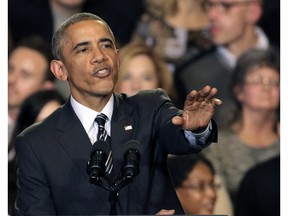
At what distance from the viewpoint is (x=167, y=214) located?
9.49ft

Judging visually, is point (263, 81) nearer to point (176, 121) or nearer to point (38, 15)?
point (38, 15)

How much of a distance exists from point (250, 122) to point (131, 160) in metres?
3.68

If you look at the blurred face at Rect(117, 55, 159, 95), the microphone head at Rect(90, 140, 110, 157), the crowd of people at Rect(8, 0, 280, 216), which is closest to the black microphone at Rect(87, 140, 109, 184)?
the microphone head at Rect(90, 140, 110, 157)

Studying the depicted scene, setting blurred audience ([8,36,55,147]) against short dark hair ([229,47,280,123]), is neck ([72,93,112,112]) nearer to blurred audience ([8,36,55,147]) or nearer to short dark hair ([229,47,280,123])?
blurred audience ([8,36,55,147])

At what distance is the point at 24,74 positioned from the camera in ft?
20.9

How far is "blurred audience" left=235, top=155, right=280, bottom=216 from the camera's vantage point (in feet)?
21.1

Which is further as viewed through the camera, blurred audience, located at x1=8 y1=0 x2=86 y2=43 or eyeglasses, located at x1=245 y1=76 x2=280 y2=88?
eyeglasses, located at x1=245 y1=76 x2=280 y2=88

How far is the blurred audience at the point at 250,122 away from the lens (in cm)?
642

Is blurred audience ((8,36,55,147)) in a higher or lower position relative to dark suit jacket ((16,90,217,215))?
higher

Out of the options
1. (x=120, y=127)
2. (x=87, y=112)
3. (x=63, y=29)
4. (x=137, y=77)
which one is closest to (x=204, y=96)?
(x=120, y=127)

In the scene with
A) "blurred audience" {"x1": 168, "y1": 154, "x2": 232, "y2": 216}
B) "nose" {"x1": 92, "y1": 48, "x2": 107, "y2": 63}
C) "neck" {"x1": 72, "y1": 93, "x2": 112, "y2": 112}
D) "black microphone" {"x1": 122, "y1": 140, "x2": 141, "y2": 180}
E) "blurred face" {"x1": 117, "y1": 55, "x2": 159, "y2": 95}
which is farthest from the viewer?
"blurred audience" {"x1": 168, "y1": 154, "x2": 232, "y2": 216}

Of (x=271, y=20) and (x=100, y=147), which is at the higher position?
(x=271, y=20)

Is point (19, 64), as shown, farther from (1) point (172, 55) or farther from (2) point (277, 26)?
(2) point (277, 26)
